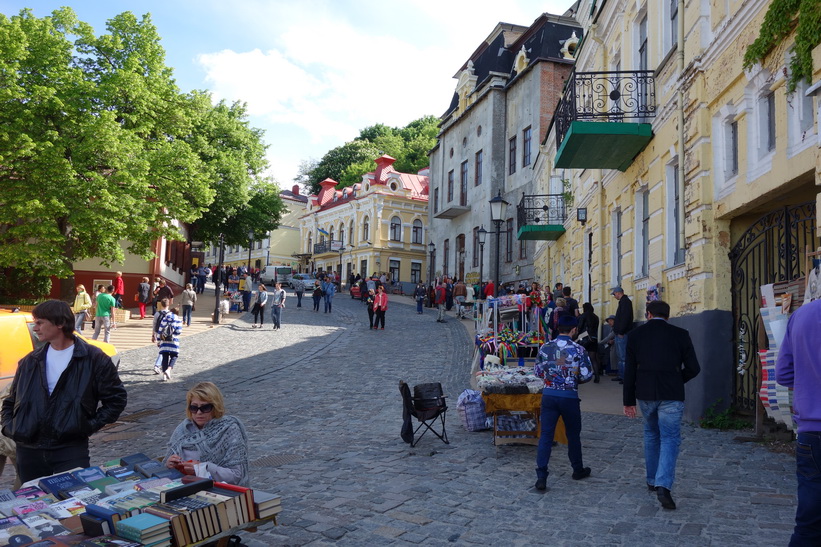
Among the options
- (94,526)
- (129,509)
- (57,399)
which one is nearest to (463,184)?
(57,399)

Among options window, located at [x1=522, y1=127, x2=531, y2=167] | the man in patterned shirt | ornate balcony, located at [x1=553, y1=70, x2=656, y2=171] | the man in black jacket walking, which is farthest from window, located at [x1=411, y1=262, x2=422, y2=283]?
the man in patterned shirt

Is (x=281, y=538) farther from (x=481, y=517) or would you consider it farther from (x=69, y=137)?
(x=69, y=137)

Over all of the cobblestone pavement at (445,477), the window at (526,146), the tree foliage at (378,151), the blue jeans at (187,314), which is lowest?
the cobblestone pavement at (445,477)

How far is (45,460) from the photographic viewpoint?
437 centimetres

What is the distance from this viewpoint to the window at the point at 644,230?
12.6 meters

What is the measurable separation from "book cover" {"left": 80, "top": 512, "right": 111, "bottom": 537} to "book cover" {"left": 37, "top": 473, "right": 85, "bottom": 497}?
0.54 metres

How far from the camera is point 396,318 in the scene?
28.8 m

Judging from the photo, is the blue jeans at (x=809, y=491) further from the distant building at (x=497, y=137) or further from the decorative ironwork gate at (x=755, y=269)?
the distant building at (x=497, y=137)

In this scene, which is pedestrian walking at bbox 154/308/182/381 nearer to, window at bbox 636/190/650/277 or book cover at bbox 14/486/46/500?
window at bbox 636/190/650/277

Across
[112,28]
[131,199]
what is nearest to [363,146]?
[112,28]

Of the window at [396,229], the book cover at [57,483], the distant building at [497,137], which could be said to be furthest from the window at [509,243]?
the book cover at [57,483]

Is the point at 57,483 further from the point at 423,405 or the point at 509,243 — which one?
the point at 509,243

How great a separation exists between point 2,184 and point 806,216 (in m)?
23.1

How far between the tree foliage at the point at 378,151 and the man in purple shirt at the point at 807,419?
6248 cm
